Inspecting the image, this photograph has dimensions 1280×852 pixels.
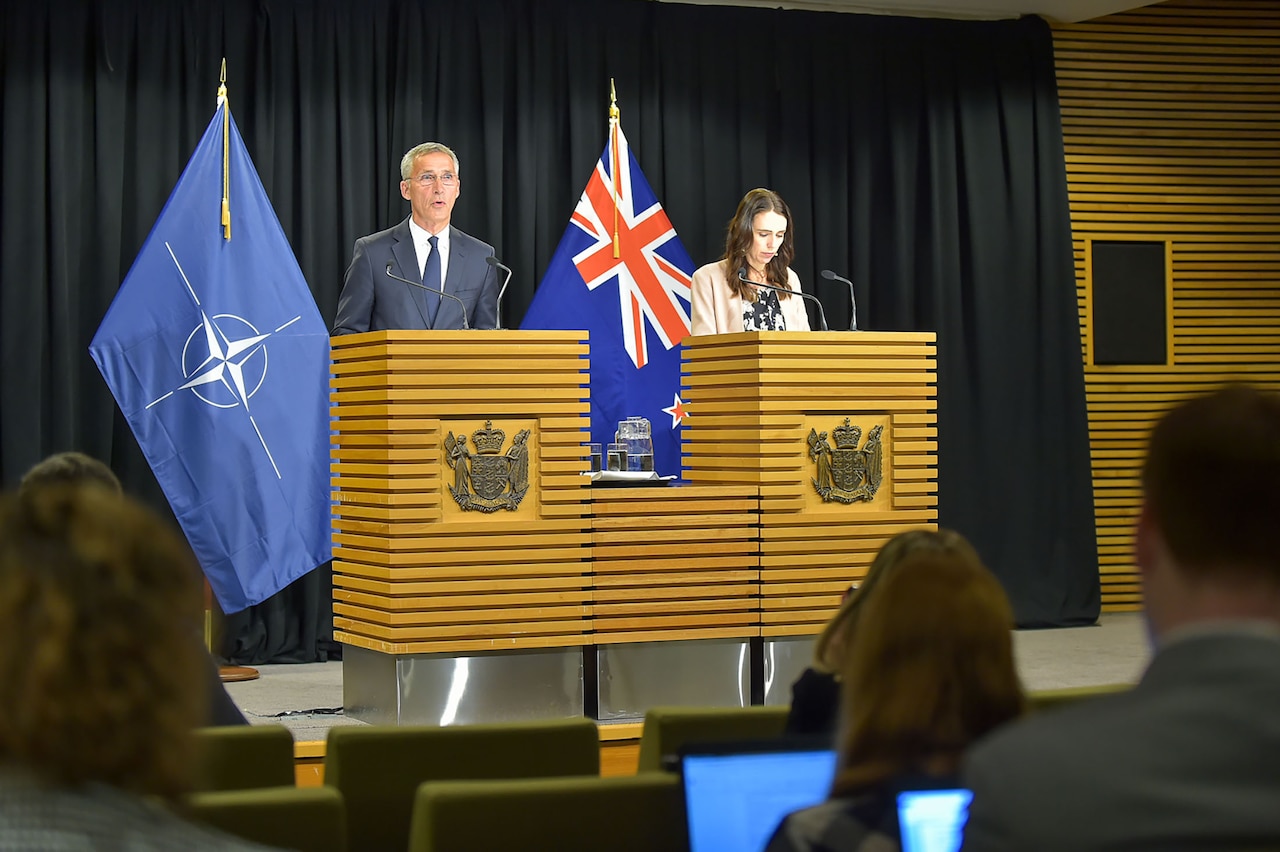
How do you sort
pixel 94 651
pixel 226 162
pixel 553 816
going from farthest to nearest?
pixel 226 162 < pixel 553 816 < pixel 94 651

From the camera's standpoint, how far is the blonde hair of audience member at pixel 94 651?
Result: 37.9 inches

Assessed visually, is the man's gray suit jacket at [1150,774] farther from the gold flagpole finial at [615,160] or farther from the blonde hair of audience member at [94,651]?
the gold flagpole finial at [615,160]

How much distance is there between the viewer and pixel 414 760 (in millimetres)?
2576

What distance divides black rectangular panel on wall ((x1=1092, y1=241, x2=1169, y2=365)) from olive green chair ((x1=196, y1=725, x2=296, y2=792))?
7484 millimetres

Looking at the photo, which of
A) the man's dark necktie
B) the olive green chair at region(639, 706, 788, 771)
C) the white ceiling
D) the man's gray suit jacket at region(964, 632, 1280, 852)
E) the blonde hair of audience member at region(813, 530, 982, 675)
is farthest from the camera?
the white ceiling

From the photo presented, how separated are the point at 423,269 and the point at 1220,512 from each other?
562cm

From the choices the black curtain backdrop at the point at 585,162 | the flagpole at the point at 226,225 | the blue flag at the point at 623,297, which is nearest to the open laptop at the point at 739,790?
the flagpole at the point at 226,225

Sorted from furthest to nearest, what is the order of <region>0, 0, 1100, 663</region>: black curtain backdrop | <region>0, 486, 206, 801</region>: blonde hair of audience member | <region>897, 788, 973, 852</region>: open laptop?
<region>0, 0, 1100, 663</region>: black curtain backdrop
<region>897, 788, 973, 852</region>: open laptop
<region>0, 486, 206, 801</region>: blonde hair of audience member

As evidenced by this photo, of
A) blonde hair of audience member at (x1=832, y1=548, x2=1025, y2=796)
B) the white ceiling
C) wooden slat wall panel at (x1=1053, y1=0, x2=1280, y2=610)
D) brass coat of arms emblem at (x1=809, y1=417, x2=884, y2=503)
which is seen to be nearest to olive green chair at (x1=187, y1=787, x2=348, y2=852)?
blonde hair of audience member at (x1=832, y1=548, x2=1025, y2=796)

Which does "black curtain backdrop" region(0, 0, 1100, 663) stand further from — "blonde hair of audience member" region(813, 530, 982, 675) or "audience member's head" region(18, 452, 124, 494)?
"blonde hair of audience member" region(813, 530, 982, 675)

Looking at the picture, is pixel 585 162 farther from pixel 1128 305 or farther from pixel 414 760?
pixel 414 760

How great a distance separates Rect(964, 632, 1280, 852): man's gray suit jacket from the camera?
3.49 ft

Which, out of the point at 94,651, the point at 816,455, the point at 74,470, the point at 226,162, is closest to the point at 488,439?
the point at 816,455

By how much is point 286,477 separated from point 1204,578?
5986mm
